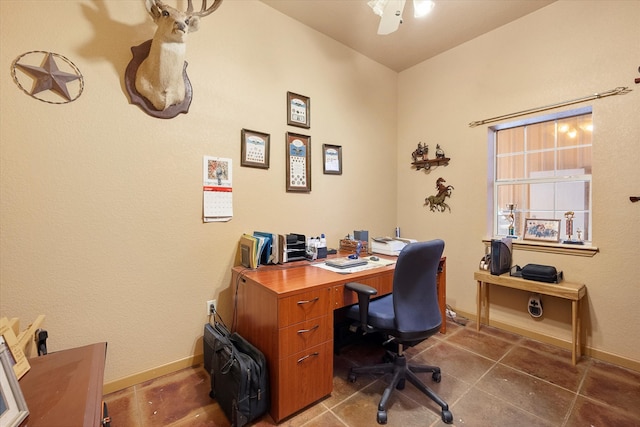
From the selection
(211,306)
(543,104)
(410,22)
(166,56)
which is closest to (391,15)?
(410,22)

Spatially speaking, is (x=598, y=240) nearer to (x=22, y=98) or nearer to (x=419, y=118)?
(x=419, y=118)

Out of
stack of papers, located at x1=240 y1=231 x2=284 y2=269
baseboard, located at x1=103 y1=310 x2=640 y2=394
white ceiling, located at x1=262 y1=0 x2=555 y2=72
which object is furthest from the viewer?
white ceiling, located at x1=262 y1=0 x2=555 y2=72

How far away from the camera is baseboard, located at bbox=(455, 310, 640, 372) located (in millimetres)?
2043

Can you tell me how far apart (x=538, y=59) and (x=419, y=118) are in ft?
3.86

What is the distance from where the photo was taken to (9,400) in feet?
2.66

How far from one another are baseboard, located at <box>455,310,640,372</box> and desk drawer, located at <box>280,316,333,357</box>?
2.01m

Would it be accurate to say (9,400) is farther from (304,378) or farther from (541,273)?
(541,273)

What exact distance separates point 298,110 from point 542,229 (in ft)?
8.30

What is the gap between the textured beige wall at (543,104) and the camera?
206cm

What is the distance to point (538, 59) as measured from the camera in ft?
8.02

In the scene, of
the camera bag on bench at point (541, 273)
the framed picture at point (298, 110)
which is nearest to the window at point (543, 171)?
the camera bag on bench at point (541, 273)

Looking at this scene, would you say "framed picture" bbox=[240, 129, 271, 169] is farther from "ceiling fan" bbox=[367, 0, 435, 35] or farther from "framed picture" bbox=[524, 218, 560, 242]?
"framed picture" bbox=[524, 218, 560, 242]

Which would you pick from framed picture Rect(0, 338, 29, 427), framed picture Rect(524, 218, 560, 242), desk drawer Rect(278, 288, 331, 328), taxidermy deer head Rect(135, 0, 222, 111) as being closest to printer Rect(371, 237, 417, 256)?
desk drawer Rect(278, 288, 331, 328)

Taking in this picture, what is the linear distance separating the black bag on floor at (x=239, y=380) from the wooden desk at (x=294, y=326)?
0.06 m
